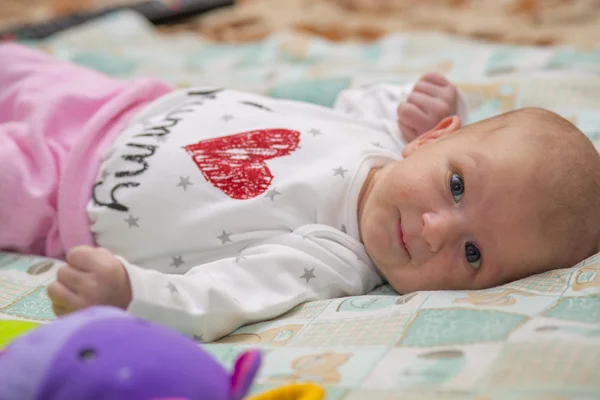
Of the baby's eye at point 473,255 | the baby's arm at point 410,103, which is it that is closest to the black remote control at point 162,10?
the baby's arm at point 410,103

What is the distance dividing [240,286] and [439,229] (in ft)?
0.91

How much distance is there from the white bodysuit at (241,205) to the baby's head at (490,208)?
82 mm

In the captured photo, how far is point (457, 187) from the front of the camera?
3.23 feet

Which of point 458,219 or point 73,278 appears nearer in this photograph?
point 73,278

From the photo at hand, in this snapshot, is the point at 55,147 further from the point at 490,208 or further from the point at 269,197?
the point at 490,208

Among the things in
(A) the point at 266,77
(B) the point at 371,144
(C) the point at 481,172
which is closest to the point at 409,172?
(C) the point at 481,172

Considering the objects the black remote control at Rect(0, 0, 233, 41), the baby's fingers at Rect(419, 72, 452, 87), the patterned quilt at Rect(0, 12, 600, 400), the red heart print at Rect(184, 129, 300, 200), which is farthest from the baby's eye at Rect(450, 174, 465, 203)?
the black remote control at Rect(0, 0, 233, 41)

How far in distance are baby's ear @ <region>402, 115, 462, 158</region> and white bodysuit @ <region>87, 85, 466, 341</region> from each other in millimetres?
41

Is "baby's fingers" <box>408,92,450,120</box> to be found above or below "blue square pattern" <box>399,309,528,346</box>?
above

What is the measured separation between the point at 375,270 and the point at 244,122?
0.34 m

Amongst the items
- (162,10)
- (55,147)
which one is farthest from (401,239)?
(162,10)

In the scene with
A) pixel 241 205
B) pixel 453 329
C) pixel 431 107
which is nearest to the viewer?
pixel 453 329

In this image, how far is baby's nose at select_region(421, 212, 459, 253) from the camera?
95cm

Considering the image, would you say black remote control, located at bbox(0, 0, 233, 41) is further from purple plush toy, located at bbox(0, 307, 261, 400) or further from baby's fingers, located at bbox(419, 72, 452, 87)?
purple plush toy, located at bbox(0, 307, 261, 400)
